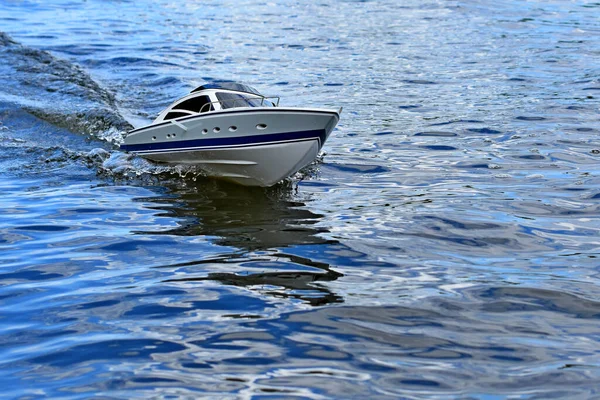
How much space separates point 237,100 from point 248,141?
0.95 meters

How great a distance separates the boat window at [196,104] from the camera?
15.4 meters

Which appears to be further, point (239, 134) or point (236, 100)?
point (236, 100)

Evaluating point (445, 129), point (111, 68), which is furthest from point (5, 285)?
point (111, 68)

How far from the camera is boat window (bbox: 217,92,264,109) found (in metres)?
15.2

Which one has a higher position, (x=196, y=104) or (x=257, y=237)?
(x=196, y=104)

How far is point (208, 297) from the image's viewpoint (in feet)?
32.0

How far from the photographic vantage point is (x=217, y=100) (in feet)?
50.1

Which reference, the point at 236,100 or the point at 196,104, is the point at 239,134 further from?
the point at 196,104

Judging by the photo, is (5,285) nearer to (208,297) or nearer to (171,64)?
(208,297)

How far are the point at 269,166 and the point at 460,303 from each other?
20.3ft

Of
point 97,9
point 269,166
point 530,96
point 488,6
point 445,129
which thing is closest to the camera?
point 269,166

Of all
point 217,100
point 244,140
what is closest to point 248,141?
point 244,140

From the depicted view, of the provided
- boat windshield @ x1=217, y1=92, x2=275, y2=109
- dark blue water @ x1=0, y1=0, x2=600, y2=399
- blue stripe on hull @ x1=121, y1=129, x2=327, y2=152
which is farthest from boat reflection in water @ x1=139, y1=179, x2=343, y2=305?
boat windshield @ x1=217, y1=92, x2=275, y2=109

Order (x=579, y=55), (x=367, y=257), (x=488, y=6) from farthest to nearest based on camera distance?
(x=488, y=6) < (x=579, y=55) < (x=367, y=257)
